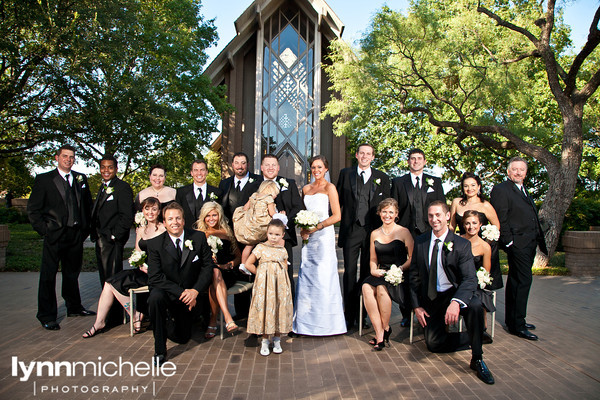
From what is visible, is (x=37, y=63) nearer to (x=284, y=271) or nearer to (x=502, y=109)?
(x=284, y=271)

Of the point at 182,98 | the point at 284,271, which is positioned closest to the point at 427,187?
the point at 284,271

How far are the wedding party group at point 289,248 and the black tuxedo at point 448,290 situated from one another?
13 millimetres

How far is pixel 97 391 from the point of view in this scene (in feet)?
11.4

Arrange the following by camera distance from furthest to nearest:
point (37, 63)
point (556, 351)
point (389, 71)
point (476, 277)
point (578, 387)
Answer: point (389, 71) → point (37, 63) → point (556, 351) → point (476, 277) → point (578, 387)

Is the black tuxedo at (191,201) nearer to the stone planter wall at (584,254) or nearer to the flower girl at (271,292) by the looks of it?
the flower girl at (271,292)

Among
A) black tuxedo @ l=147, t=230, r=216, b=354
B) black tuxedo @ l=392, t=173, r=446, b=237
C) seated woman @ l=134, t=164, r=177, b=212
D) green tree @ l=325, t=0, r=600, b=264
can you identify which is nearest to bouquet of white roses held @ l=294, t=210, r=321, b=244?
black tuxedo @ l=147, t=230, r=216, b=354

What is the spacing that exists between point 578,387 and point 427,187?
111 inches

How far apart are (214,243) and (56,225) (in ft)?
7.67

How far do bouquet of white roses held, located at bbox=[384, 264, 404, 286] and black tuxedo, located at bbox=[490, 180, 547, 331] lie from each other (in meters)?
1.82

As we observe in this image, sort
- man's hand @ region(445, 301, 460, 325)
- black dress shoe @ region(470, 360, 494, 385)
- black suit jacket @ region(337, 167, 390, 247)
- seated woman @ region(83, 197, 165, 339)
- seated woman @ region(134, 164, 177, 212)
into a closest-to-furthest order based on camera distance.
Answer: black dress shoe @ region(470, 360, 494, 385), man's hand @ region(445, 301, 460, 325), seated woman @ region(83, 197, 165, 339), black suit jacket @ region(337, 167, 390, 247), seated woman @ region(134, 164, 177, 212)

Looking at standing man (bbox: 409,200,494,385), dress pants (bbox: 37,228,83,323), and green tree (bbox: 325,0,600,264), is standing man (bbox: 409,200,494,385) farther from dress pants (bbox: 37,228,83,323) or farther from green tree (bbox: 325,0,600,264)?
green tree (bbox: 325,0,600,264)

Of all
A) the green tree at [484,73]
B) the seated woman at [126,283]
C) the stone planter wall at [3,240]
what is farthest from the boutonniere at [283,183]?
the green tree at [484,73]

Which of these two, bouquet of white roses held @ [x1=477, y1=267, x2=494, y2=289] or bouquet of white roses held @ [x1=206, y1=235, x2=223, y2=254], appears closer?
bouquet of white roses held @ [x1=477, y1=267, x2=494, y2=289]

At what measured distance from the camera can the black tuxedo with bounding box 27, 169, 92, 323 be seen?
17.2 ft
